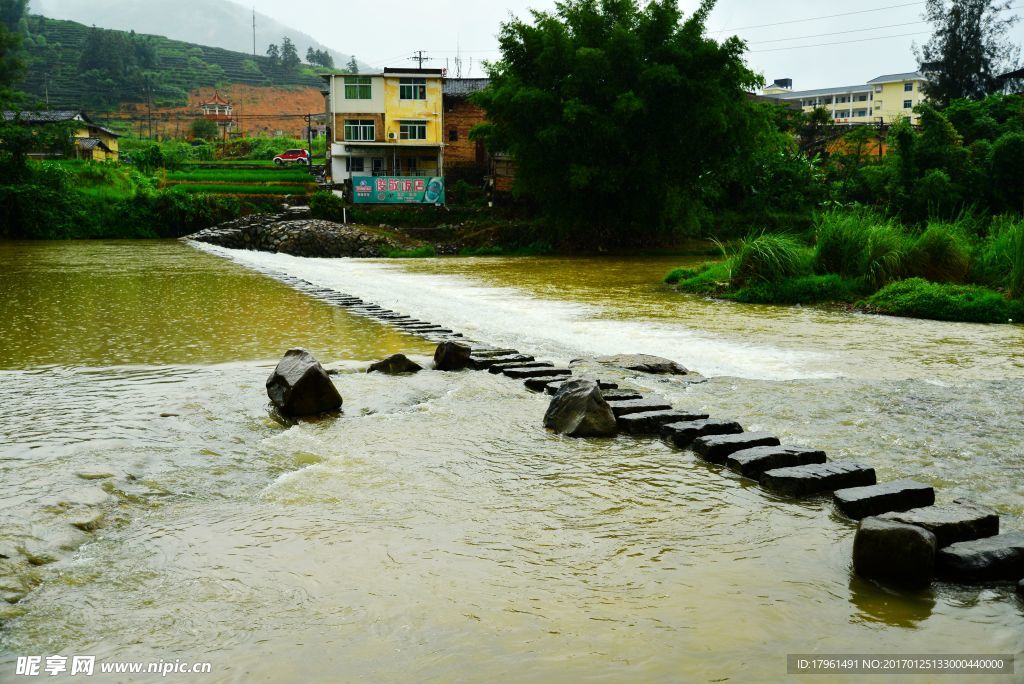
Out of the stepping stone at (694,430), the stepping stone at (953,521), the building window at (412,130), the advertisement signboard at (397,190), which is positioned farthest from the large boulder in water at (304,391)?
the building window at (412,130)

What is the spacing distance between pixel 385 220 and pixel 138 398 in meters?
31.8

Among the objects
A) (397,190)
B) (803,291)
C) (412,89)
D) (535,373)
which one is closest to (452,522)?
(535,373)

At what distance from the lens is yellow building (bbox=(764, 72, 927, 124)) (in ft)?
256

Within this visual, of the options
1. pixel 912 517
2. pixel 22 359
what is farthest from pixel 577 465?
pixel 22 359

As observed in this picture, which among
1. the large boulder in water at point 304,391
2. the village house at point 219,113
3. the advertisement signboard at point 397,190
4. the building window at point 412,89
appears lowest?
the large boulder in water at point 304,391

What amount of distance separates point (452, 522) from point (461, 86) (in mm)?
46918

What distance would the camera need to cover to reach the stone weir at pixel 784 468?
3496mm

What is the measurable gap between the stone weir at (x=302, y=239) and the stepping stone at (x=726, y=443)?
27638 millimetres

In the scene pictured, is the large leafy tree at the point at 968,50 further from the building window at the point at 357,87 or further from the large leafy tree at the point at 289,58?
the large leafy tree at the point at 289,58

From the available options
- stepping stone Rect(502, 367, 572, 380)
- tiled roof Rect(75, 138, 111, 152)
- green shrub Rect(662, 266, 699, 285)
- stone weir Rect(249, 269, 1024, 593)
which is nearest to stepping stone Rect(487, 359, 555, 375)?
stone weir Rect(249, 269, 1024, 593)

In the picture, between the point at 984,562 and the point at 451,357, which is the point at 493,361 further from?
the point at 984,562

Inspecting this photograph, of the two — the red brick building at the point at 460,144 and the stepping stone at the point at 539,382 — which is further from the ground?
the red brick building at the point at 460,144

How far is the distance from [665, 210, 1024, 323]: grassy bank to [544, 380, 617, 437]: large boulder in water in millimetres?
8472

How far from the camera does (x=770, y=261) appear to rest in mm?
15328
